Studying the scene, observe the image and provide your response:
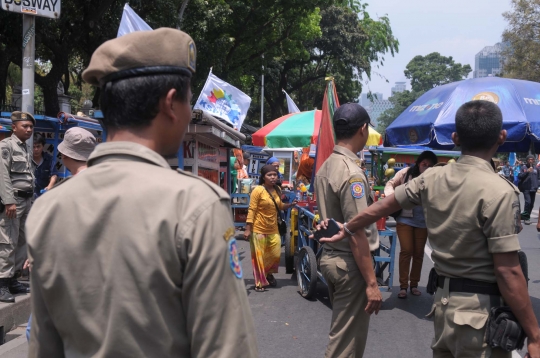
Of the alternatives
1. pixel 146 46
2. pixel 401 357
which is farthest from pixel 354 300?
pixel 146 46

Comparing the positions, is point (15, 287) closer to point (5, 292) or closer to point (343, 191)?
point (5, 292)

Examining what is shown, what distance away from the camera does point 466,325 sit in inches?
101

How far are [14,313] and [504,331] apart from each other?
493 cm

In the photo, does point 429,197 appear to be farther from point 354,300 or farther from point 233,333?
point 233,333

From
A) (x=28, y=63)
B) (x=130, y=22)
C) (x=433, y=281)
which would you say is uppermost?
(x=130, y=22)

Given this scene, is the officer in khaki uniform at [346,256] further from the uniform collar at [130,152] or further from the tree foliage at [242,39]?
the tree foliage at [242,39]

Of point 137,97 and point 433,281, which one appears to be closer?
point 137,97

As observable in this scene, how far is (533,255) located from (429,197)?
27.5 feet

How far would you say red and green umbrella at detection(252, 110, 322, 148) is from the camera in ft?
37.6

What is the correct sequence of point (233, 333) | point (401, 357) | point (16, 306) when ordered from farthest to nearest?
point (16, 306) → point (401, 357) → point (233, 333)

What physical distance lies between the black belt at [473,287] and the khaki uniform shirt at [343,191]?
70cm

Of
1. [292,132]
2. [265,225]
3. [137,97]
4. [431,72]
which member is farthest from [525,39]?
[431,72]

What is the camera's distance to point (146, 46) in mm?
1416

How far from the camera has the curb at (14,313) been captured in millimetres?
5582
